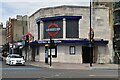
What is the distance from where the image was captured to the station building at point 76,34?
4588 centimetres

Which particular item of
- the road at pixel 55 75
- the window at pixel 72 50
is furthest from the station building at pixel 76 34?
the road at pixel 55 75

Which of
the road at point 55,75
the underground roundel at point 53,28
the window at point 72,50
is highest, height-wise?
the underground roundel at point 53,28

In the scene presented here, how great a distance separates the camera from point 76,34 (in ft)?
152

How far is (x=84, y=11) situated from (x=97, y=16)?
2.19 metres

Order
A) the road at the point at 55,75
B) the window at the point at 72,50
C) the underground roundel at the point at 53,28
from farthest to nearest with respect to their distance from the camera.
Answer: the underground roundel at the point at 53,28 < the window at the point at 72,50 < the road at the point at 55,75

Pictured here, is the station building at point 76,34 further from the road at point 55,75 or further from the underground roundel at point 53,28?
the road at point 55,75

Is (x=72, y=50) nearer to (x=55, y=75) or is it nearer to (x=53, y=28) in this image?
(x=53, y=28)

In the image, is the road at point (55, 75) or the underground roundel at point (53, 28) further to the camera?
the underground roundel at point (53, 28)

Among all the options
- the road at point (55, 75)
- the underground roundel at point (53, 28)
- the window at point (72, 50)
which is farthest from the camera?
the underground roundel at point (53, 28)

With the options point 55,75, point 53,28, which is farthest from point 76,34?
point 55,75

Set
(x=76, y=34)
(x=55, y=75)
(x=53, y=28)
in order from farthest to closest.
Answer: (x=53, y=28) → (x=76, y=34) → (x=55, y=75)

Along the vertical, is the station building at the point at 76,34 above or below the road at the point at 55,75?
Answer: above

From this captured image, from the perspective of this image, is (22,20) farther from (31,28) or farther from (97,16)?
(97,16)

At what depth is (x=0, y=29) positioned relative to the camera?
128500 millimetres
